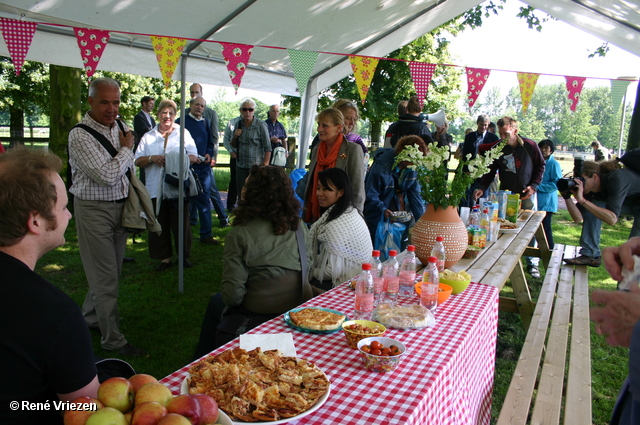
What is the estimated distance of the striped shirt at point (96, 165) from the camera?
10.2 ft

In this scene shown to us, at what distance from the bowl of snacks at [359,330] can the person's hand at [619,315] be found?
2.75 feet

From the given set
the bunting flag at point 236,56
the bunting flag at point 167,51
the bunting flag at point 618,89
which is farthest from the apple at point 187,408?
the bunting flag at point 618,89

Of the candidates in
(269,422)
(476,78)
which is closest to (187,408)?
(269,422)

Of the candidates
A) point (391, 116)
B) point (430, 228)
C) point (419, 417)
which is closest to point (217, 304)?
point (430, 228)

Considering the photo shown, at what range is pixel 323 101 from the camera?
17812 millimetres

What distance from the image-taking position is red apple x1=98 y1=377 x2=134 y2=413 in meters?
1.06

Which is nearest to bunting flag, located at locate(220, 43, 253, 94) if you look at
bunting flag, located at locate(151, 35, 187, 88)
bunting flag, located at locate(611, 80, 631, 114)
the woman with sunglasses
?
bunting flag, located at locate(151, 35, 187, 88)

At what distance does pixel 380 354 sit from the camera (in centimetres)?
160

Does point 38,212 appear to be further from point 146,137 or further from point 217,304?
point 146,137

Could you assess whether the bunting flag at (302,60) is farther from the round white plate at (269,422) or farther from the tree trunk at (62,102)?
the tree trunk at (62,102)

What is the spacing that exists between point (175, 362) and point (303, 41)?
3.98 meters

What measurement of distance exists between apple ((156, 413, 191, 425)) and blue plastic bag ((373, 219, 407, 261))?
11.6 ft

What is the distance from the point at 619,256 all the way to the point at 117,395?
1.49m

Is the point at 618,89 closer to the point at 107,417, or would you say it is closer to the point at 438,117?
the point at 438,117
